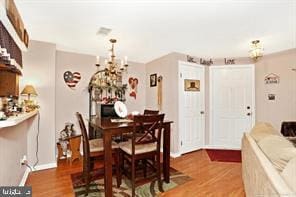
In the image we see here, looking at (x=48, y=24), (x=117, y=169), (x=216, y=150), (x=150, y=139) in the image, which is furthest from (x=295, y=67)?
(x=48, y=24)

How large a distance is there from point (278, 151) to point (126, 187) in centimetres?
203

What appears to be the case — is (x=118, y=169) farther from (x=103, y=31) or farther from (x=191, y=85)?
(x=191, y=85)

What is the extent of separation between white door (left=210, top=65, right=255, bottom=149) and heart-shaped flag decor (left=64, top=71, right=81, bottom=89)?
10.5 feet

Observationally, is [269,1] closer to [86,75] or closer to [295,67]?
[295,67]

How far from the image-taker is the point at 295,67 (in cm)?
416

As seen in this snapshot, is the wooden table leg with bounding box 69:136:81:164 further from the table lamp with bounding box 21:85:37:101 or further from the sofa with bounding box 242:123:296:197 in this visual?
the sofa with bounding box 242:123:296:197

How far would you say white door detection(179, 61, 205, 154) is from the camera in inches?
177

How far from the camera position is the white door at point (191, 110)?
→ 4.49m

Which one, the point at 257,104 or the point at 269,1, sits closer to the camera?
the point at 269,1

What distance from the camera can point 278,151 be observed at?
1.47m

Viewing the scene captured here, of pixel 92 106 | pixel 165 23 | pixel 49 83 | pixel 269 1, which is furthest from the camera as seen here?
pixel 92 106

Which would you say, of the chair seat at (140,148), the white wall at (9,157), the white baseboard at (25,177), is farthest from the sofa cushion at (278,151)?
the white baseboard at (25,177)

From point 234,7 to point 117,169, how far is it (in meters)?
2.57

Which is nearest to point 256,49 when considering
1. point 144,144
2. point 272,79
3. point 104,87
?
point 272,79
